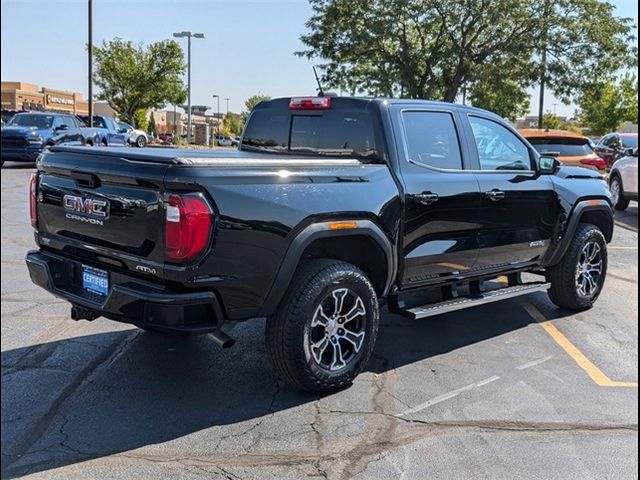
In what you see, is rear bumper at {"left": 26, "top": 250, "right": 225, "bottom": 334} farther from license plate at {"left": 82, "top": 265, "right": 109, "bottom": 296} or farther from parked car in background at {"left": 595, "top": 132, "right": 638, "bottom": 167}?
parked car in background at {"left": 595, "top": 132, "right": 638, "bottom": 167}

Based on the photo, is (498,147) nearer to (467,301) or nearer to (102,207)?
(467,301)

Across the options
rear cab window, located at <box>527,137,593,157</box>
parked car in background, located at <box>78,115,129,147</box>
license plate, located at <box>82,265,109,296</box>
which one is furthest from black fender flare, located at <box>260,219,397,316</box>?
parked car in background, located at <box>78,115,129,147</box>

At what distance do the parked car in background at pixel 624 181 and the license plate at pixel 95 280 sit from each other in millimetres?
12754

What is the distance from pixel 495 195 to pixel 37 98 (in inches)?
2665

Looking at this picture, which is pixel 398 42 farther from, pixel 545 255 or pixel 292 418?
pixel 292 418

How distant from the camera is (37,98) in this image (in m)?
64.3

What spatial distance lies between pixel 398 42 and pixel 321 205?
68.2 feet

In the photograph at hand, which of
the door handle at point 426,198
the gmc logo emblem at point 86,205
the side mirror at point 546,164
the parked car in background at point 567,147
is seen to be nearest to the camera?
the gmc logo emblem at point 86,205

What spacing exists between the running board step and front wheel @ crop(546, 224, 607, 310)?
326 mm

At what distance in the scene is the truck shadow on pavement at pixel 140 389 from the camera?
3434 millimetres

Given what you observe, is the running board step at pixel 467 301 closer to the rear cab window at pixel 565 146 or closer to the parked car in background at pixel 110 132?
the rear cab window at pixel 565 146

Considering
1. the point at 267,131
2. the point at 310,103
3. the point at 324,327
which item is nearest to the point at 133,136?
the point at 267,131

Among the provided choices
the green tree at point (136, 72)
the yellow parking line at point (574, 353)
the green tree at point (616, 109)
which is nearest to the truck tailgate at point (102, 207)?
the yellow parking line at point (574, 353)

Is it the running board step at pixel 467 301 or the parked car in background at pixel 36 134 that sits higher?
the parked car in background at pixel 36 134
